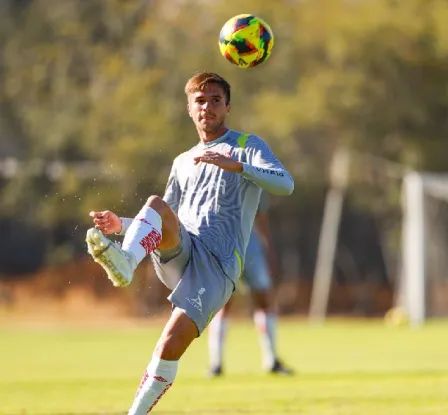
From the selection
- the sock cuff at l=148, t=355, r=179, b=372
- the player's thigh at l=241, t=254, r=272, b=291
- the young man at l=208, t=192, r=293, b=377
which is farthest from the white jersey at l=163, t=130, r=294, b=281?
the player's thigh at l=241, t=254, r=272, b=291

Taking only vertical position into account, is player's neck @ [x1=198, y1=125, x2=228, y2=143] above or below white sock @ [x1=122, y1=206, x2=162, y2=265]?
above

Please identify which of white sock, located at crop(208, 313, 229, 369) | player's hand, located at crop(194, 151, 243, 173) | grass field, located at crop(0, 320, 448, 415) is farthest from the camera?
white sock, located at crop(208, 313, 229, 369)

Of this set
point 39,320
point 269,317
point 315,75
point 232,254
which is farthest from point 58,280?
point 232,254

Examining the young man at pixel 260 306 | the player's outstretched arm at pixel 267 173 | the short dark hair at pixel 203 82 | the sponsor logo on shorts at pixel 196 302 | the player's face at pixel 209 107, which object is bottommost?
the young man at pixel 260 306

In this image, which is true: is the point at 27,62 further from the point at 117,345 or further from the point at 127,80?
the point at 117,345

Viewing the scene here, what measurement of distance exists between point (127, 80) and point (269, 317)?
788 inches

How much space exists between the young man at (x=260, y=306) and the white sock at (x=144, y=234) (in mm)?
6159

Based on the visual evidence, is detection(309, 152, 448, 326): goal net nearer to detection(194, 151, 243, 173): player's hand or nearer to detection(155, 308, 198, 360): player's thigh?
detection(155, 308, 198, 360): player's thigh

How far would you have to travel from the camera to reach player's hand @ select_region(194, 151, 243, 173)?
7.09m

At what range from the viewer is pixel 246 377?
1314 cm

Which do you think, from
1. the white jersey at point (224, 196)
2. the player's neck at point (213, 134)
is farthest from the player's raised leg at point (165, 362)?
the player's neck at point (213, 134)

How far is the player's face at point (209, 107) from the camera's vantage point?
768 centimetres

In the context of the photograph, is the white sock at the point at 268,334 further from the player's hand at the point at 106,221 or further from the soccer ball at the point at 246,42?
the player's hand at the point at 106,221

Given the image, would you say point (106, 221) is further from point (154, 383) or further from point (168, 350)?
point (154, 383)
